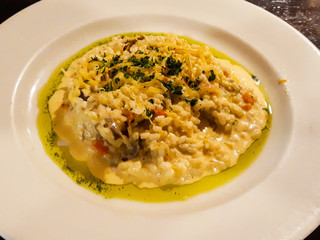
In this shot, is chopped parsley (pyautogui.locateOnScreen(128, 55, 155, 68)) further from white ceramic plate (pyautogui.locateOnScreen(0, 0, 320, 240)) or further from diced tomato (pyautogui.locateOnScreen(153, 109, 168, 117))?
white ceramic plate (pyautogui.locateOnScreen(0, 0, 320, 240))

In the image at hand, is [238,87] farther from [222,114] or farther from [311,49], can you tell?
[311,49]

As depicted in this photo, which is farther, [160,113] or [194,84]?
[194,84]

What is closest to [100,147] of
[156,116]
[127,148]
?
[127,148]

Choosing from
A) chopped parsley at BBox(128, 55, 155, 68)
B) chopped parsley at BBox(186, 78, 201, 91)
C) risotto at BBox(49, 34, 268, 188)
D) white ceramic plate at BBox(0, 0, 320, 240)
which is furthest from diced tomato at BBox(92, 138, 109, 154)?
chopped parsley at BBox(186, 78, 201, 91)

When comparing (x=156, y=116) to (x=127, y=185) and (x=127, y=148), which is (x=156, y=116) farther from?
(x=127, y=185)

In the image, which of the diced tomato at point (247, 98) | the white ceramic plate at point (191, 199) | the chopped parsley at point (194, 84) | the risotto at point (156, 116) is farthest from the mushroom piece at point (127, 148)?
the diced tomato at point (247, 98)
